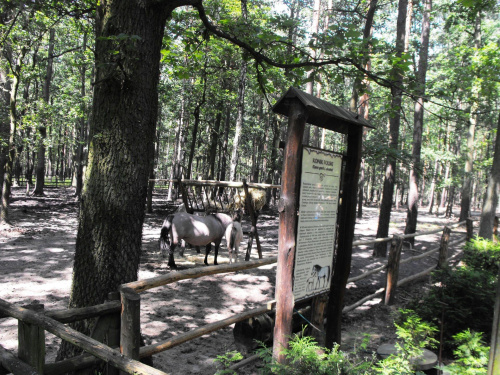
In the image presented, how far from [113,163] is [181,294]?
4.34m

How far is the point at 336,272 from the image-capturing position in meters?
3.52

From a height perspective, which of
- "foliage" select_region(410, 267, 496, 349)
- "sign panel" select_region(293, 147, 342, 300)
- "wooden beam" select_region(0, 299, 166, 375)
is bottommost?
"foliage" select_region(410, 267, 496, 349)

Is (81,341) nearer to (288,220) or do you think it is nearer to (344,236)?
(288,220)

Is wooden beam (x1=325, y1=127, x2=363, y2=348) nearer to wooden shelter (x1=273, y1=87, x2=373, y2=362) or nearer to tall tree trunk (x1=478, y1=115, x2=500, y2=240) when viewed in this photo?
wooden shelter (x1=273, y1=87, x2=373, y2=362)

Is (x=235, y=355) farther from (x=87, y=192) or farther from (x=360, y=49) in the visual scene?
(x=360, y=49)

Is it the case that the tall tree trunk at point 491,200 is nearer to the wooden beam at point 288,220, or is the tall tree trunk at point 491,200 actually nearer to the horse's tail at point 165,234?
the wooden beam at point 288,220

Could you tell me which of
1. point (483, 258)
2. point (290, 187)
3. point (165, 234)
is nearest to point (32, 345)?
point (290, 187)

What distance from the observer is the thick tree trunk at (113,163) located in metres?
2.99

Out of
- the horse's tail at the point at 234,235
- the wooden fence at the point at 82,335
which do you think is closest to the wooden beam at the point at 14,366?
the wooden fence at the point at 82,335

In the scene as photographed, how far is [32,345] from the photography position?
2.29 metres

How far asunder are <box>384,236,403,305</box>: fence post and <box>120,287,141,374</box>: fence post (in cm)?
521

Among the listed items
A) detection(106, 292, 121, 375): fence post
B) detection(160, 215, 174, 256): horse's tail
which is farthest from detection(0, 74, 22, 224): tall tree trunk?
detection(106, 292, 121, 375): fence post

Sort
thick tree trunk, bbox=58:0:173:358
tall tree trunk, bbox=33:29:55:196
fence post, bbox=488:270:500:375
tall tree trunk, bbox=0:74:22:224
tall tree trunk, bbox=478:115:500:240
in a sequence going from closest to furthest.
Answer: fence post, bbox=488:270:500:375 → thick tree trunk, bbox=58:0:173:358 → tall tree trunk, bbox=478:115:500:240 → tall tree trunk, bbox=0:74:22:224 → tall tree trunk, bbox=33:29:55:196

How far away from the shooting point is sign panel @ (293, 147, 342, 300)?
299 centimetres
